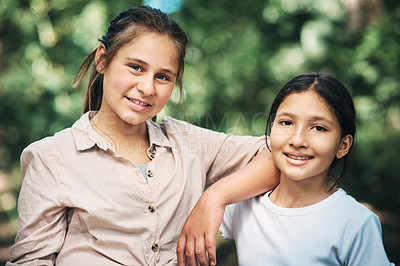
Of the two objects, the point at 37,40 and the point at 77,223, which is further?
the point at 37,40

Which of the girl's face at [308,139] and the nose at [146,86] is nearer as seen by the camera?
the girl's face at [308,139]

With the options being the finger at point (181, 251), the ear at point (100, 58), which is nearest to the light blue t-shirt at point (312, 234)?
the finger at point (181, 251)

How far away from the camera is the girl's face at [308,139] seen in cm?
137

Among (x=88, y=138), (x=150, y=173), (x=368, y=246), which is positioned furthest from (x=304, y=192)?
(x=88, y=138)

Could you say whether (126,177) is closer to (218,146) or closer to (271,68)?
(218,146)

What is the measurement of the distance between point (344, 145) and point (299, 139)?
193 mm

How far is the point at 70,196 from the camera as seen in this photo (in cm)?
139

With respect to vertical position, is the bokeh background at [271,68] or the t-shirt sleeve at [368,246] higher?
the bokeh background at [271,68]

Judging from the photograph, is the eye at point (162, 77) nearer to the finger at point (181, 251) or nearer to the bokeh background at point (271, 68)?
the finger at point (181, 251)

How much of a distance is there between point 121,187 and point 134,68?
444 mm

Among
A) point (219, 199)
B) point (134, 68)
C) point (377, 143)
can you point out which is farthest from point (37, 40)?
point (377, 143)

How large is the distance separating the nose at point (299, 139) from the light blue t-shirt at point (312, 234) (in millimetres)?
217

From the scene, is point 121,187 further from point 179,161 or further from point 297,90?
point 297,90

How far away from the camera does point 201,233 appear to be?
1.41m
